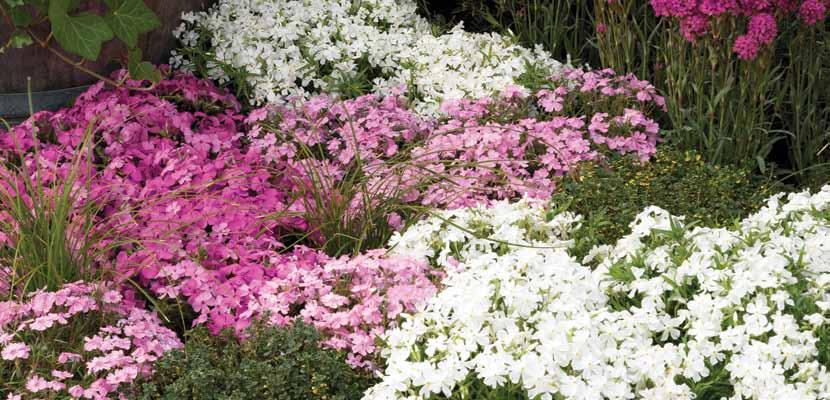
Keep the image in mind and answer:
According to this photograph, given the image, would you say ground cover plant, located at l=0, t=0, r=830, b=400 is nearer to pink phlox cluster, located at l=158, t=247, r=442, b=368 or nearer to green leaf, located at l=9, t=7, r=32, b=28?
pink phlox cluster, located at l=158, t=247, r=442, b=368

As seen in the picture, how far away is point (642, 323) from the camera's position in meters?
2.47

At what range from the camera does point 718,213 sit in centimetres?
361

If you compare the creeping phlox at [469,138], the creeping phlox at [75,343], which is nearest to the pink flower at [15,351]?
the creeping phlox at [75,343]

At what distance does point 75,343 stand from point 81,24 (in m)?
1.59

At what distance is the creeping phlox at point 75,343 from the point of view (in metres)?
2.68

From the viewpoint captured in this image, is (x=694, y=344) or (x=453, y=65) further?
(x=453, y=65)

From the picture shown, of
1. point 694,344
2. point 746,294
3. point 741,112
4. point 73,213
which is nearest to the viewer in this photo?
point 694,344

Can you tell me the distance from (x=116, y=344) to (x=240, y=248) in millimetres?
698

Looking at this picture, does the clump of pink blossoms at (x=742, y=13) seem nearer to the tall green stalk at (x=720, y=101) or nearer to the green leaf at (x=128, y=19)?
the tall green stalk at (x=720, y=101)

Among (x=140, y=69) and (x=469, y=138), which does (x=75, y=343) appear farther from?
(x=469, y=138)

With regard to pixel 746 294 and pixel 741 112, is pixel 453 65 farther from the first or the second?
pixel 746 294

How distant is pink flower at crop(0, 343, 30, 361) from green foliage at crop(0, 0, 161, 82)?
162 centimetres

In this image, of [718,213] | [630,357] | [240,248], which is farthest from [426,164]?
[630,357]

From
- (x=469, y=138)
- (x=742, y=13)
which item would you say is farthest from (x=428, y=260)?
(x=742, y=13)
